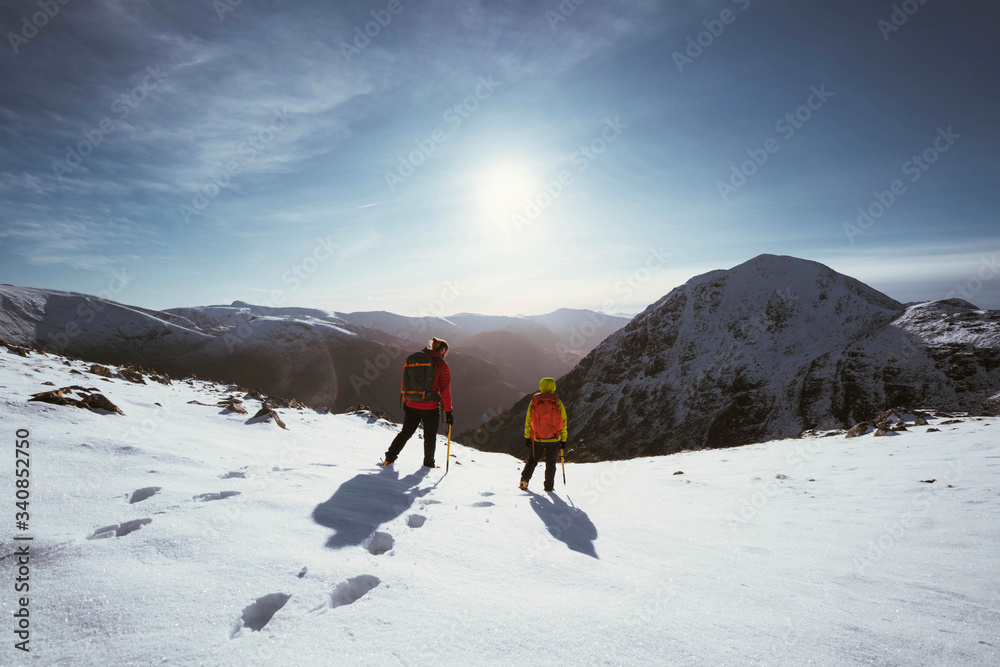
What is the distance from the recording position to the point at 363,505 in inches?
181

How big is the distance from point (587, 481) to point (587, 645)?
8059 millimetres

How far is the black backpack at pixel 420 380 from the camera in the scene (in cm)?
779

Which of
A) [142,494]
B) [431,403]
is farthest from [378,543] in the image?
[431,403]

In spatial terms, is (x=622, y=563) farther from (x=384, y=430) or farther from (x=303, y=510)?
(x=384, y=430)

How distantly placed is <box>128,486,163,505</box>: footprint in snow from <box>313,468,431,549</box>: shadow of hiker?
1512 mm

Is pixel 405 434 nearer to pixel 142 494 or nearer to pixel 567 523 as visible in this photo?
pixel 567 523

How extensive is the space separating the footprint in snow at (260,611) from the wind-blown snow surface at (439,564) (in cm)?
1

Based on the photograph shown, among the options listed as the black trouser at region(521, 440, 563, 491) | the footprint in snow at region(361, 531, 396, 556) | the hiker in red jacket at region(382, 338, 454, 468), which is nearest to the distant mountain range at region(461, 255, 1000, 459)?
the black trouser at region(521, 440, 563, 491)

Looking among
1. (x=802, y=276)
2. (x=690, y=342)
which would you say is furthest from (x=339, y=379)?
(x=802, y=276)

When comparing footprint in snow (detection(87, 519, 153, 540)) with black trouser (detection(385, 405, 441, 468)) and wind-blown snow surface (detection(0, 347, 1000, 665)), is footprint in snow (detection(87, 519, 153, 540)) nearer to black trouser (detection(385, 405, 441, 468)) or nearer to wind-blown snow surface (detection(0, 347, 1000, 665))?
wind-blown snow surface (detection(0, 347, 1000, 665))

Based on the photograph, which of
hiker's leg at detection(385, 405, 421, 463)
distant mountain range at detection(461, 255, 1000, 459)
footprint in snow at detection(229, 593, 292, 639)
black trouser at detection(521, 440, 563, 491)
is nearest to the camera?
footprint in snow at detection(229, 593, 292, 639)

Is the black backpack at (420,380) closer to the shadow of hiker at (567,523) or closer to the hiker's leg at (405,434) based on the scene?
the hiker's leg at (405,434)

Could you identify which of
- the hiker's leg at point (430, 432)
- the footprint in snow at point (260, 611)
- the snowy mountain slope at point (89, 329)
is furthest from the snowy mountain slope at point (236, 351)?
the footprint in snow at point (260, 611)

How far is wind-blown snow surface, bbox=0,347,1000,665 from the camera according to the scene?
87.6 inches
